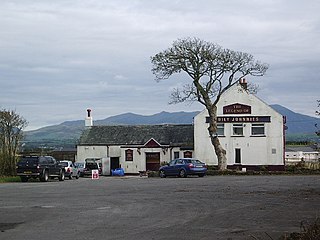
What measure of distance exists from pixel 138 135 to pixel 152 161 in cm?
430

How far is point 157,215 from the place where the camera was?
1705 cm

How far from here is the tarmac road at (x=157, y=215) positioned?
44.9 ft

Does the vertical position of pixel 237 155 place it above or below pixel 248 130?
below

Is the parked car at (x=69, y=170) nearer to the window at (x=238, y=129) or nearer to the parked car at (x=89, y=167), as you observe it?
the parked car at (x=89, y=167)

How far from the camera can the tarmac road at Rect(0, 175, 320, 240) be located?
538 inches

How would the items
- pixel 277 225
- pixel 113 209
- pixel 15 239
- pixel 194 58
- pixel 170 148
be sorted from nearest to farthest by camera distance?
1. pixel 15 239
2. pixel 277 225
3. pixel 113 209
4. pixel 194 58
5. pixel 170 148

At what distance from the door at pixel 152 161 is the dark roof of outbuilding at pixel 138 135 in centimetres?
162

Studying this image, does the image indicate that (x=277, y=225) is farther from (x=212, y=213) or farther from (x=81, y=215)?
(x=81, y=215)

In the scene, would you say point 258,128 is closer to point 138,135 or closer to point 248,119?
point 248,119

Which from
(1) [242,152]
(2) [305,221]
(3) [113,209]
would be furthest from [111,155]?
(2) [305,221]

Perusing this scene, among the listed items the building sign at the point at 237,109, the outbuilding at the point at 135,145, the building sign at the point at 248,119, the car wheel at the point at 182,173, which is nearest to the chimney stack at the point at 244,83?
the building sign at the point at 237,109

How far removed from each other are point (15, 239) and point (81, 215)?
176 inches

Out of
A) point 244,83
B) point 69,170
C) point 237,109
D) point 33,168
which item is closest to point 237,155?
point 237,109

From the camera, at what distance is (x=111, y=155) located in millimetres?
68312
